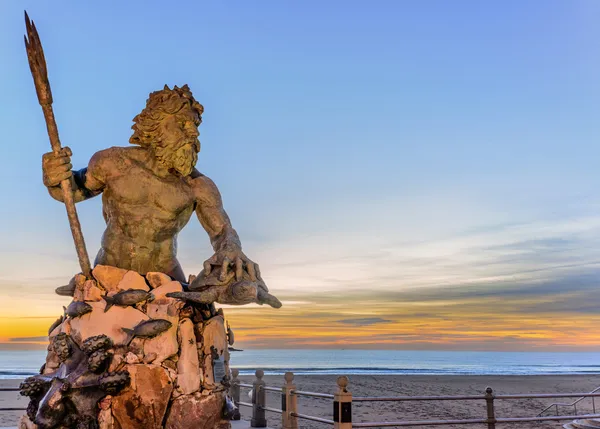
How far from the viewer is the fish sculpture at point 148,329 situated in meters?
3.76

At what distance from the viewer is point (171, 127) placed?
4.06 m

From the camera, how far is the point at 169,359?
12.6 feet

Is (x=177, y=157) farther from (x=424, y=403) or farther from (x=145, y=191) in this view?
(x=424, y=403)

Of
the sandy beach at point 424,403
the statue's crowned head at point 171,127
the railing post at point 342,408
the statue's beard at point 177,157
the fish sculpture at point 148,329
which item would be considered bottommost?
the sandy beach at point 424,403

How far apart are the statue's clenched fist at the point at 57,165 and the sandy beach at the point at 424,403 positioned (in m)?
7.88

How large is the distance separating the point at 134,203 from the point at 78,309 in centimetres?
78

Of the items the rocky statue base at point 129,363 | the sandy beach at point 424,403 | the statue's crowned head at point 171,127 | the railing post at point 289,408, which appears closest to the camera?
the rocky statue base at point 129,363

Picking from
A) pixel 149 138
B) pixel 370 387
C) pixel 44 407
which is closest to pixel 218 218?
pixel 149 138

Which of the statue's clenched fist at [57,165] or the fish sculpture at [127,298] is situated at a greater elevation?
the statue's clenched fist at [57,165]

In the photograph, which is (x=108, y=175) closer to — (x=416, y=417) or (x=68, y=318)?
(x=68, y=318)

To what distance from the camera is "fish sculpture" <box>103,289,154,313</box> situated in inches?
151

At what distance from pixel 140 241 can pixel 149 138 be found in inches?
27.9

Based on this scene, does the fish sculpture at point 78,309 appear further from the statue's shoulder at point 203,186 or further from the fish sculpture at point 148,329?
the statue's shoulder at point 203,186

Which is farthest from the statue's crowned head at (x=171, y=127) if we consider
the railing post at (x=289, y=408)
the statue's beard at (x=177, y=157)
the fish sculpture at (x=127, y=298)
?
the railing post at (x=289, y=408)
